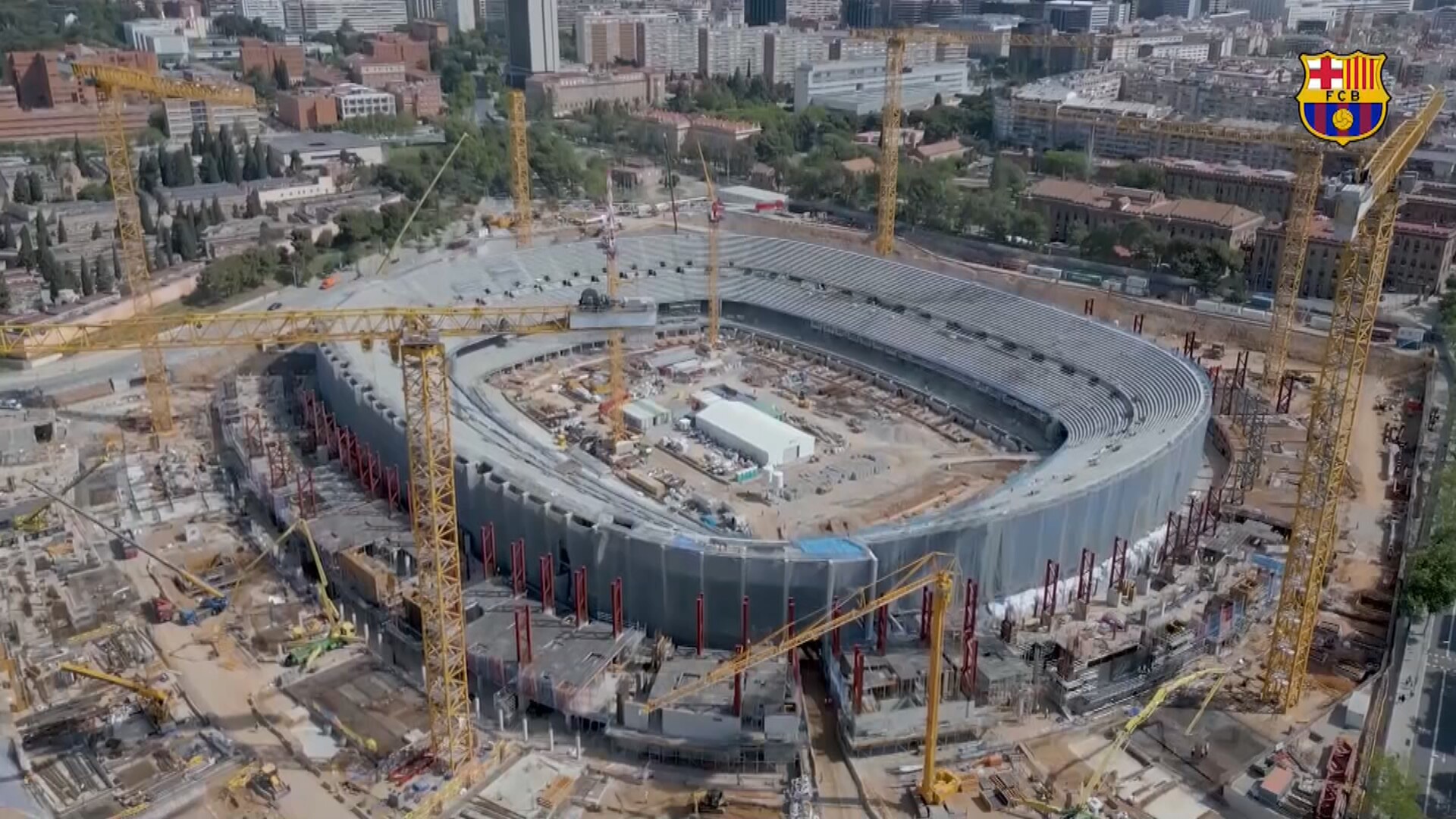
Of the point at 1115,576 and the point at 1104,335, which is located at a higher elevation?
the point at 1104,335

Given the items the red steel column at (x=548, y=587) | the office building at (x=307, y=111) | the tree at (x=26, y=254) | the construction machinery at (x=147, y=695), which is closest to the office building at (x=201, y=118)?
the office building at (x=307, y=111)

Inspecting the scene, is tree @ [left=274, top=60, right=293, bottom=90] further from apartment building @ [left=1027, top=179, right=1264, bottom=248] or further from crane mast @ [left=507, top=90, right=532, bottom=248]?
apartment building @ [left=1027, top=179, right=1264, bottom=248]

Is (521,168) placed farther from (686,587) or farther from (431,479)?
(431,479)

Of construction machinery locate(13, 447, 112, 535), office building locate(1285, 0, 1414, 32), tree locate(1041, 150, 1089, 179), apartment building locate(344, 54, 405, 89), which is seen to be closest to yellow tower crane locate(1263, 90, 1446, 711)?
construction machinery locate(13, 447, 112, 535)

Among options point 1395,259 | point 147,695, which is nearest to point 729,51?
point 1395,259

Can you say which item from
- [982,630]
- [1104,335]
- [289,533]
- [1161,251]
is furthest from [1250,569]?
[1161,251]

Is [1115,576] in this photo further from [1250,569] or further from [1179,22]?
[1179,22]
